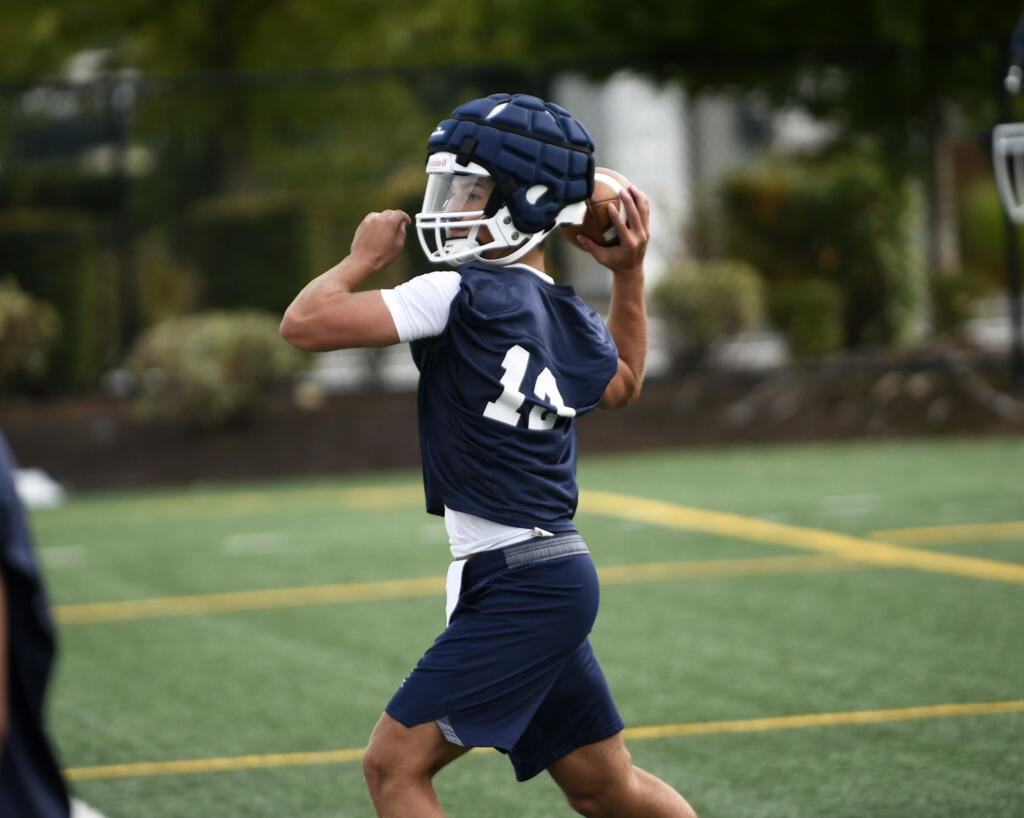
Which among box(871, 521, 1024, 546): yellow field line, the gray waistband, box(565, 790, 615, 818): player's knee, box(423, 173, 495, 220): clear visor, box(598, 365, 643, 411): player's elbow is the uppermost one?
box(423, 173, 495, 220): clear visor

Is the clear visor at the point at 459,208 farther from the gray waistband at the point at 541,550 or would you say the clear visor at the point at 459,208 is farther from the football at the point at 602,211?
the gray waistband at the point at 541,550

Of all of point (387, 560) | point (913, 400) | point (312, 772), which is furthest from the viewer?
point (913, 400)

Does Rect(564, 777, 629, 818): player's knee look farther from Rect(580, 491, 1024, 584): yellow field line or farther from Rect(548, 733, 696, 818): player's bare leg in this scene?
Rect(580, 491, 1024, 584): yellow field line

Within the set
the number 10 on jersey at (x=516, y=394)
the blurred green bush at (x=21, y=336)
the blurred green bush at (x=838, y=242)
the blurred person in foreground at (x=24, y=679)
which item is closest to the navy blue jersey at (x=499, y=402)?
the number 10 on jersey at (x=516, y=394)

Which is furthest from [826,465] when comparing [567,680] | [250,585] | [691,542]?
[567,680]

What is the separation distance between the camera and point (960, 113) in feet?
59.4

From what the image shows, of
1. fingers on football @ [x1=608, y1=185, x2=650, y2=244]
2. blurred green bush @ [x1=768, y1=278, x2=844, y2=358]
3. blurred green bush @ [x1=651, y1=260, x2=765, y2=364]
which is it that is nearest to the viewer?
fingers on football @ [x1=608, y1=185, x2=650, y2=244]

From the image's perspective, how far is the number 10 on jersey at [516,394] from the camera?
10.9ft

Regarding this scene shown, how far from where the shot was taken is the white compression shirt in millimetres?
3256

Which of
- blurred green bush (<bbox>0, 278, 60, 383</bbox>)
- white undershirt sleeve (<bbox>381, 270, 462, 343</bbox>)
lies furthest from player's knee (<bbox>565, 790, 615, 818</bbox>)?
blurred green bush (<bbox>0, 278, 60, 383</bbox>)

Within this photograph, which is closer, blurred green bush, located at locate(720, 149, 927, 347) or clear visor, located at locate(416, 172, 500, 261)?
clear visor, located at locate(416, 172, 500, 261)

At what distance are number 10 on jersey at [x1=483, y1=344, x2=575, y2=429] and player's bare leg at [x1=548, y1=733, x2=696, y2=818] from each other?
72 centimetres

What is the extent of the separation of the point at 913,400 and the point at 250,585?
8343mm

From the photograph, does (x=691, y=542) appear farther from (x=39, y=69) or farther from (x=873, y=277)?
(x=39, y=69)
